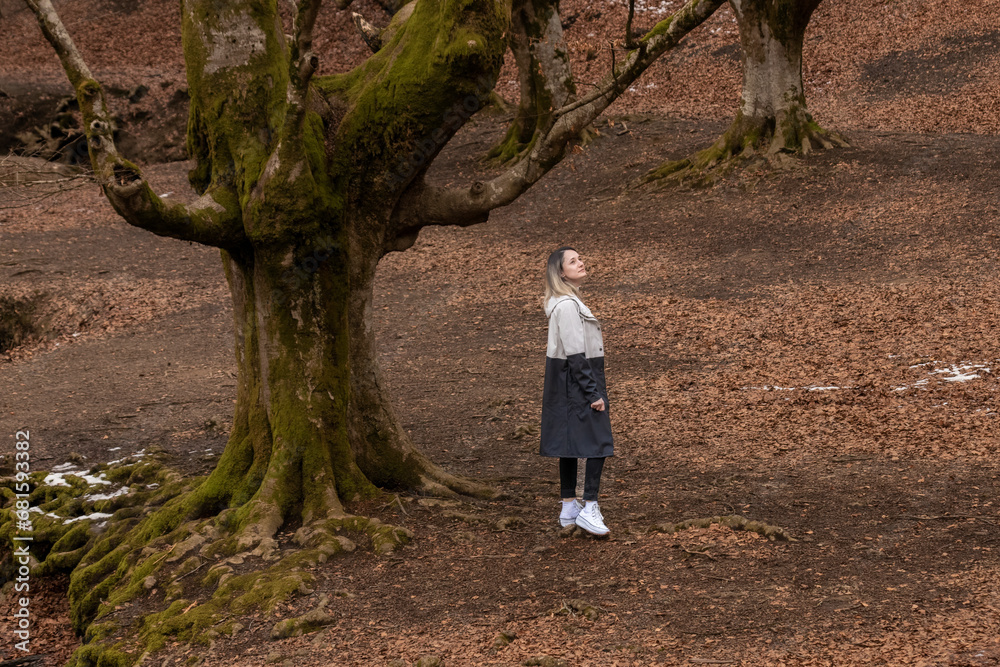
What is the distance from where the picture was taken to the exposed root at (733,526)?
5816 mm

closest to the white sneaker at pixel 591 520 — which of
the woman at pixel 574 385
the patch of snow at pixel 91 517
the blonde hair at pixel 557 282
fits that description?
the woman at pixel 574 385

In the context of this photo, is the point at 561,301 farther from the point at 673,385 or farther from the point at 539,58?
the point at 539,58

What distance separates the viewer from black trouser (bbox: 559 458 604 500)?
591 centimetres

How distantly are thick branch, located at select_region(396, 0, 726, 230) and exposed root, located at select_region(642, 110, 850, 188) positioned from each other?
30.5ft

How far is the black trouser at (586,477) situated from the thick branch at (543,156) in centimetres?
194

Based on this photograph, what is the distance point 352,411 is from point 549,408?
1.85m

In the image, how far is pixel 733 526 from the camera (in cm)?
593

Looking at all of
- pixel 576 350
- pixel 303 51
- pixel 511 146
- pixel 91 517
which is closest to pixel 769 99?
pixel 511 146

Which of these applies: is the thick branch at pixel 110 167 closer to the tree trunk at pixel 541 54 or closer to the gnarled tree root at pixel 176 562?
the gnarled tree root at pixel 176 562

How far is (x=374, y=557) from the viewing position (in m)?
6.01

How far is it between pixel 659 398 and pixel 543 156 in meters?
3.73

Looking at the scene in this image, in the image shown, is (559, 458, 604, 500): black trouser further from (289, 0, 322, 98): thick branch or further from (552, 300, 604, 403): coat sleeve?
(289, 0, 322, 98): thick branch

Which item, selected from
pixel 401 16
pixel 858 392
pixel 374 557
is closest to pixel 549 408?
pixel 374 557

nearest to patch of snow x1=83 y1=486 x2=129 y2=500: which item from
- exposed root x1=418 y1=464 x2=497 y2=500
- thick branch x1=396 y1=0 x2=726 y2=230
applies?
exposed root x1=418 y1=464 x2=497 y2=500
